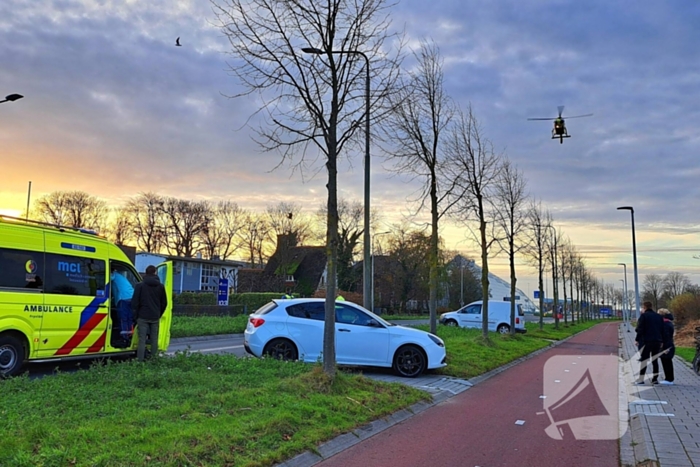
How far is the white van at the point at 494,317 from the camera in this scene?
105 ft

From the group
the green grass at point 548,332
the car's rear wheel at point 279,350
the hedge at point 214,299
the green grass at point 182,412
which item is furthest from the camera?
the green grass at point 548,332

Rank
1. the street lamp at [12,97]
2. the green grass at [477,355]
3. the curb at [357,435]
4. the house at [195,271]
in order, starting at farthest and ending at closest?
the house at [195,271] < the street lamp at [12,97] < the green grass at [477,355] < the curb at [357,435]

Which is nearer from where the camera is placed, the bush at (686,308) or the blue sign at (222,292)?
the blue sign at (222,292)

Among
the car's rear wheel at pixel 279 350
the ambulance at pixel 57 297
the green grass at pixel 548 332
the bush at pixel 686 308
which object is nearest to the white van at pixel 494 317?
the green grass at pixel 548 332

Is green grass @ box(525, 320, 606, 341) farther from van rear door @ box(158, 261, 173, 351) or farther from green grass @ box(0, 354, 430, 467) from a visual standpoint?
green grass @ box(0, 354, 430, 467)

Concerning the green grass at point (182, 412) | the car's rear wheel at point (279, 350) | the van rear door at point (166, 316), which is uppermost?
the van rear door at point (166, 316)

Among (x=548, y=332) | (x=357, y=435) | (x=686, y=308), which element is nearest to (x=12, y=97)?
(x=357, y=435)

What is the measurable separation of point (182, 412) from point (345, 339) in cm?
570

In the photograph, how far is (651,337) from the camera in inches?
521

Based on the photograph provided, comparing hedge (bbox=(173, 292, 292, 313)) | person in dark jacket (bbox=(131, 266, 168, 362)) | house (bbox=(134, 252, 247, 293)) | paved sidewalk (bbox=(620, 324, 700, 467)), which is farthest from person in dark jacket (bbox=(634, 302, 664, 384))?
house (bbox=(134, 252, 247, 293))

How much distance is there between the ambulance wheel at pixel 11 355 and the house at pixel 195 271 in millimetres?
42077

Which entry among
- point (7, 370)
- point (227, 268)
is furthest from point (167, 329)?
point (227, 268)

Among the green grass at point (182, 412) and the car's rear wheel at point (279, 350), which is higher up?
A: the car's rear wheel at point (279, 350)

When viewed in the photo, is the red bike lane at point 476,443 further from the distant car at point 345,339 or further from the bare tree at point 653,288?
the bare tree at point 653,288
